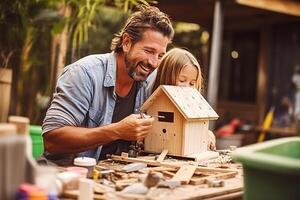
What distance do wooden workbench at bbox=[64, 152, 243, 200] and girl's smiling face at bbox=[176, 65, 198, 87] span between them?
625 millimetres

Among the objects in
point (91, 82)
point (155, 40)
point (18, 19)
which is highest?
point (18, 19)

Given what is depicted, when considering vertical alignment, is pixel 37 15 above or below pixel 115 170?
above

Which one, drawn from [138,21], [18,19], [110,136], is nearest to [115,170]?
[110,136]

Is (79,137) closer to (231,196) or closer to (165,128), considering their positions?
(165,128)

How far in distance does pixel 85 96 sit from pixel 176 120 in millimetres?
626

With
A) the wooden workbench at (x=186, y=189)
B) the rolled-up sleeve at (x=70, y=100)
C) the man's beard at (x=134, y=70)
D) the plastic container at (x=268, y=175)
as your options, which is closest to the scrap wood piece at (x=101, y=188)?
the wooden workbench at (x=186, y=189)

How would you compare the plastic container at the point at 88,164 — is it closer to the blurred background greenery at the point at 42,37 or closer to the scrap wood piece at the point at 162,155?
the scrap wood piece at the point at 162,155

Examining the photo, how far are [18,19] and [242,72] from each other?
17.7 ft

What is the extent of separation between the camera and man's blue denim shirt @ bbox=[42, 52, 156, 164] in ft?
10.7

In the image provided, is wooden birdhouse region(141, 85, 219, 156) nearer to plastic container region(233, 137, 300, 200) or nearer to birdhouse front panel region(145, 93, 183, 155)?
birdhouse front panel region(145, 93, 183, 155)

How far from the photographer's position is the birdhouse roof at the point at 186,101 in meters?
3.34

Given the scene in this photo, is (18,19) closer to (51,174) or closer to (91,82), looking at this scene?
(91,82)

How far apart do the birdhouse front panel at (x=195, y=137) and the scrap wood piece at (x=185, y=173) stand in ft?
1.38

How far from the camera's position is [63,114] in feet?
10.6
